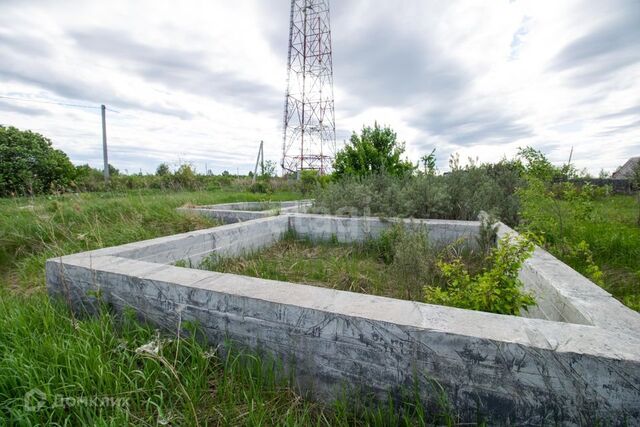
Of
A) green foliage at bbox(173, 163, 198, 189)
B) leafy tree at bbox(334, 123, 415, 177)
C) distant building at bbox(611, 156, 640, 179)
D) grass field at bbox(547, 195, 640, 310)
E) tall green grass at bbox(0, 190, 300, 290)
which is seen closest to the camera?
grass field at bbox(547, 195, 640, 310)

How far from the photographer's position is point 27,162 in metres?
10.1

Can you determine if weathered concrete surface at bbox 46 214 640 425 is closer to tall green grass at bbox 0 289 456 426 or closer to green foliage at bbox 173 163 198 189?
tall green grass at bbox 0 289 456 426

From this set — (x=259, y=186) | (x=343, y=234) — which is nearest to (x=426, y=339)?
(x=343, y=234)

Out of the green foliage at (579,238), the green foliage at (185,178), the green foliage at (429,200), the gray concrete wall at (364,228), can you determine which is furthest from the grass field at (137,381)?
the green foliage at (185,178)

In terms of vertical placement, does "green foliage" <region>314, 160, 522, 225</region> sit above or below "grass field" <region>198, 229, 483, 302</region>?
above

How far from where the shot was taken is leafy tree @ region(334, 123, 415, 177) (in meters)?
7.63

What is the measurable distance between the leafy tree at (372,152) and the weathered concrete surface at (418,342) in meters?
5.97

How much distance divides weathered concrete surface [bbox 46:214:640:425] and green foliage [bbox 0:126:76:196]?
10221 mm

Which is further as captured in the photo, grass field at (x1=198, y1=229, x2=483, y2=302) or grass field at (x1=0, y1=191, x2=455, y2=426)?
grass field at (x1=198, y1=229, x2=483, y2=302)

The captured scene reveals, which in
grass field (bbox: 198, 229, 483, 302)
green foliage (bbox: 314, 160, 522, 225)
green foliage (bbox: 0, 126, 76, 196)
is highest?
green foliage (bbox: 0, 126, 76, 196)

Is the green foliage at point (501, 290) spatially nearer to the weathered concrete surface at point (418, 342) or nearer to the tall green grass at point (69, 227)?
the weathered concrete surface at point (418, 342)

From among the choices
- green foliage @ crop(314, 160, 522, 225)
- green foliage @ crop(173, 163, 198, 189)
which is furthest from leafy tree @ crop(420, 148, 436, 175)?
green foliage @ crop(173, 163, 198, 189)

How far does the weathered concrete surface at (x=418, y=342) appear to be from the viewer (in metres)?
1.03

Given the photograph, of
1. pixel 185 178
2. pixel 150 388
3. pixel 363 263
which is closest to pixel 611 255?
pixel 363 263
